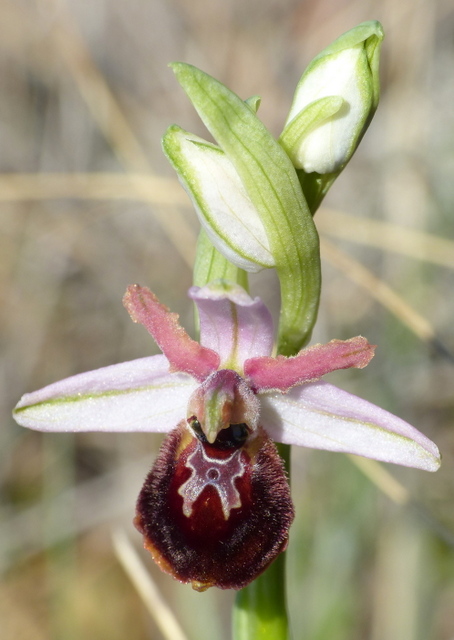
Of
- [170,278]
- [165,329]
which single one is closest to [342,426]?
[165,329]

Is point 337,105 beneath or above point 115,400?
above

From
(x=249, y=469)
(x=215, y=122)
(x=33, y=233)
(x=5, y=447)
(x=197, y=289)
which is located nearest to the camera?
(x=215, y=122)

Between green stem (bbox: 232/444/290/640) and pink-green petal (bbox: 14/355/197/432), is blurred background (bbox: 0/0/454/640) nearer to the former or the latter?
green stem (bbox: 232/444/290/640)

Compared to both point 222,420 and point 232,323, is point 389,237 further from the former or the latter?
point 222,420

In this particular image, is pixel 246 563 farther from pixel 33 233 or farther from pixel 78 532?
pixel 33 233

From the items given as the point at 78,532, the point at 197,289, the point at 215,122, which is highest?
the point at 78,532

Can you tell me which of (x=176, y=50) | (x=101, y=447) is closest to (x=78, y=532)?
(x=101, y=447)

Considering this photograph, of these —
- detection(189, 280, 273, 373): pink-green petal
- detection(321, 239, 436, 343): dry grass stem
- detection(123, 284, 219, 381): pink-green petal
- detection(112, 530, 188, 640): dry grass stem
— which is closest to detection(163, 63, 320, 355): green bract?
detection(189, 280, 273, 373): pink-green petal
